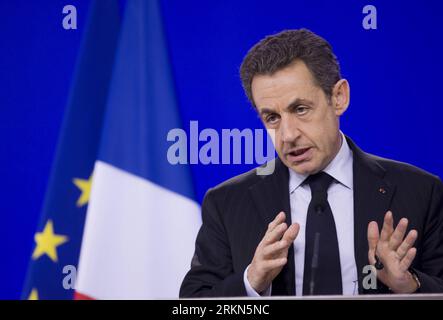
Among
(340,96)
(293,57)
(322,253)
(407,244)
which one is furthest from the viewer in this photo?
(340,96)

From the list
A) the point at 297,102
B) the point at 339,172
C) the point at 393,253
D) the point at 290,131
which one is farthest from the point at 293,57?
the point at 393,253

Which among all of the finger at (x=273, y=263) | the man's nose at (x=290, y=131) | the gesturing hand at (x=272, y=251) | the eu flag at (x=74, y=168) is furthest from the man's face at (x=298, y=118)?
the eu flag at (x=74, y=168)

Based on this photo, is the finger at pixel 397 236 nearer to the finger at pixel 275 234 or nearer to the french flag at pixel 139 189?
the finger at pixel 275 234

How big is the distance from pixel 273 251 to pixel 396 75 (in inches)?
41.8

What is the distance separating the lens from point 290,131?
2604 mm

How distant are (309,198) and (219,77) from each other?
681 mm

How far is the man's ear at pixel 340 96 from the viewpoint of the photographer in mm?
2725

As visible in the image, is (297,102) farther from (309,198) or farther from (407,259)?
(407,259)

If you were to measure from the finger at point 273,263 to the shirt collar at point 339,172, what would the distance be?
0.45 meters

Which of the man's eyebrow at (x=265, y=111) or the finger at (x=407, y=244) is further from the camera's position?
the man's eyebrow at (x=265, y=111)

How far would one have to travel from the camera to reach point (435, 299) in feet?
5.71
